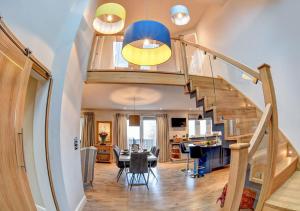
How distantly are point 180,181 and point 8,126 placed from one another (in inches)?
185

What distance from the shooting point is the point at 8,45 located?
1.63m

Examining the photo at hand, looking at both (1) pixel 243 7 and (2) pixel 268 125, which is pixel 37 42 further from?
(1) pixel 243 7

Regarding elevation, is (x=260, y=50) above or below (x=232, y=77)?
above

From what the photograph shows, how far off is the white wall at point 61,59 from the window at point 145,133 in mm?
5734

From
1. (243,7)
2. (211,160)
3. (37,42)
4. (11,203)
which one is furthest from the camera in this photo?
(211,160)

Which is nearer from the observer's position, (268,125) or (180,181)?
(268,125)

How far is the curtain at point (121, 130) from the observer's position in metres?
8.69

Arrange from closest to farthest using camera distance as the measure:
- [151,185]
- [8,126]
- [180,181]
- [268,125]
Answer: [8,126] < [268,125] < [151,185] < [180,181]

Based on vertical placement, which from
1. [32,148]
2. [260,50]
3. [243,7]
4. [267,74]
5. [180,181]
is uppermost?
[243,7]

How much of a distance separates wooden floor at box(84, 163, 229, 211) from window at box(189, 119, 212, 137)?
364cm

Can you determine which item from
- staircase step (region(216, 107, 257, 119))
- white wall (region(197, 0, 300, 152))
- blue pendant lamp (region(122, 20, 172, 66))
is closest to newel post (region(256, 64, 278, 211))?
blue pendant lamp (region(122, 20, 172, 66))

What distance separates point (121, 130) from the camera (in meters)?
8.74

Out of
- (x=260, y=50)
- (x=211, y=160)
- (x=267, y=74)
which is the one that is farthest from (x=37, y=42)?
(x=211, y=160)

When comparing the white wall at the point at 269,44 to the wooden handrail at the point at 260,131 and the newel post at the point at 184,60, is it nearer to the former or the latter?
the newel post at the point at 184,60
